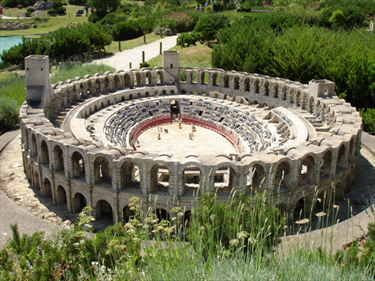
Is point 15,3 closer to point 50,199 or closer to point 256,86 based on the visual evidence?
point 256,86

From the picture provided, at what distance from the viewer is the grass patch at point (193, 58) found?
79.5 meters

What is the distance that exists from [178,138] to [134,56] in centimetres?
3745

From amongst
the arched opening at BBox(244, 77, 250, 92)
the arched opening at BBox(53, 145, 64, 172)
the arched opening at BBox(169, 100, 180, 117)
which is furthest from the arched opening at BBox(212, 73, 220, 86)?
the arched opening at BBox(53, 145, 64, 172)

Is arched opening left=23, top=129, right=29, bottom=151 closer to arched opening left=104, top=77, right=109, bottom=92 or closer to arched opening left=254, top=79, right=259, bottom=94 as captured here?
arched opening left=104, top=77, right=109, bottom=92

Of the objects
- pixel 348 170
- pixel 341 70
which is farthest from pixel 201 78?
pixel 348 170

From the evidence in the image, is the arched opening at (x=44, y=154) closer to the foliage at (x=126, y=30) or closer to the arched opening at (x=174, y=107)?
the arched opening at (x=174, y=107)

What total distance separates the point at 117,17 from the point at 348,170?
95179 mm

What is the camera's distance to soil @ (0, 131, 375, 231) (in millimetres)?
33344

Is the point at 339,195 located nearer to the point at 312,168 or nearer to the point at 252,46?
the point at 312,168

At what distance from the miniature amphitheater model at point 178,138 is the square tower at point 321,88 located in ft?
0.42

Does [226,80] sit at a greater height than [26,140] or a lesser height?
greater

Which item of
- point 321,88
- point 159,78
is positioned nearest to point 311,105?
point 321,88

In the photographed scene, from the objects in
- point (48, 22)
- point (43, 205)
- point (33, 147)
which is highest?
point (48, 22)

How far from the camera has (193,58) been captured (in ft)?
271
